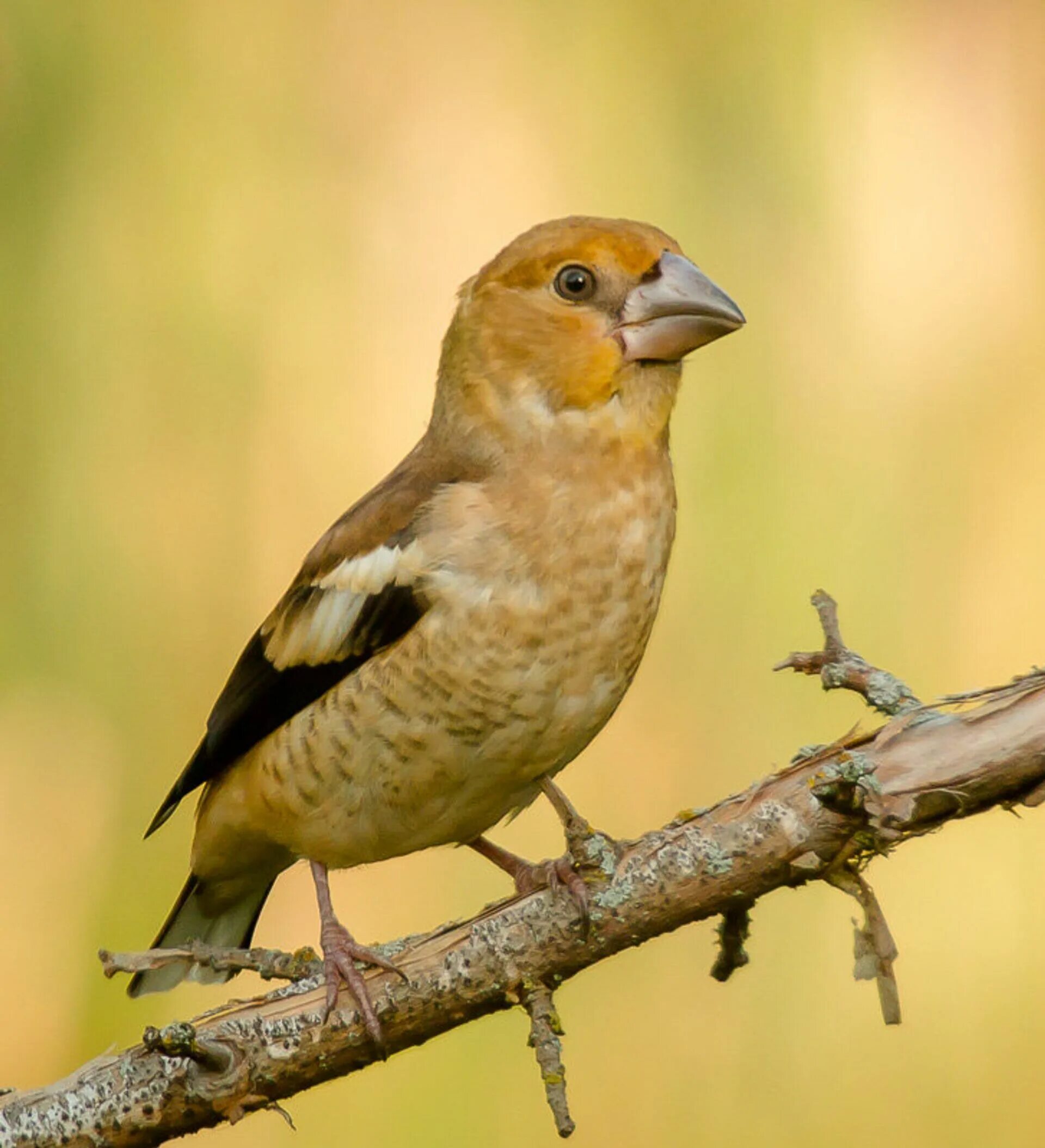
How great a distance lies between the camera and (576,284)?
10.1 ft

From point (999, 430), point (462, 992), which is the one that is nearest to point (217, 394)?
point (999, 430)

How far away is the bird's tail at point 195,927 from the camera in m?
3.62

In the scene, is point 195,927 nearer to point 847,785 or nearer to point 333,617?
point 333,617

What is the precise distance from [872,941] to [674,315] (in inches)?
42.6

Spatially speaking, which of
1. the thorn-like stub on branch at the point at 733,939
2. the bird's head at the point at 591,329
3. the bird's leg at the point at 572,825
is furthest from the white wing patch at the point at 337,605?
the thorn-like stub on branch at the point at 733,939

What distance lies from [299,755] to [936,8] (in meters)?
2.68

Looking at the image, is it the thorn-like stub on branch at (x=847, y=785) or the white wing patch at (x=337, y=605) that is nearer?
the thorn-like stub on branch at (x=847, y=785)

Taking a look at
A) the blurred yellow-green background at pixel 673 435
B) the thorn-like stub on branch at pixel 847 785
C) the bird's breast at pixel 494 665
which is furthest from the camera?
the blurred yellow-green background at pixel 673 435

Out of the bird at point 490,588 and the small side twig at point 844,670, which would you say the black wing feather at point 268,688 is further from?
the small side twig at point 844,670

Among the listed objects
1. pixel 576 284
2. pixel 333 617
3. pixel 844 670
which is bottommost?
pixel 844 670

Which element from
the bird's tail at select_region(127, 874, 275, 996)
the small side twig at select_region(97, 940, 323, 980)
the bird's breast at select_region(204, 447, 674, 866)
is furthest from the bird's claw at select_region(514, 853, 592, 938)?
the bird's tail at select_region(127, 874, 275, 996)

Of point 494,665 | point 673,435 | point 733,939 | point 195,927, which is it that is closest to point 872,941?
point 733,939

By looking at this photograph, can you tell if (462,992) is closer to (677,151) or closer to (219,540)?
(219,540)

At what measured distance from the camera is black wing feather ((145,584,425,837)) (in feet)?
9.73
